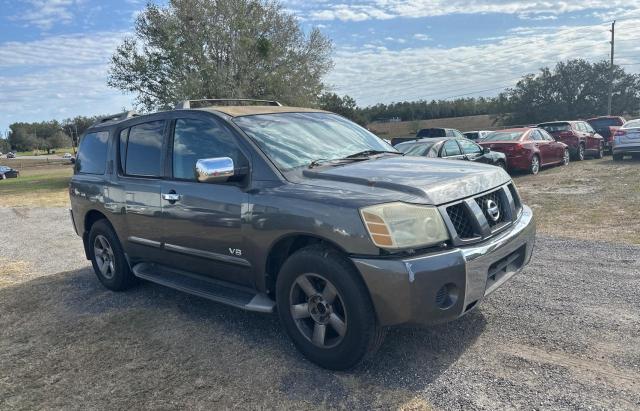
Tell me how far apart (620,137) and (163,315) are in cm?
1684

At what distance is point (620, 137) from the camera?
647 inches

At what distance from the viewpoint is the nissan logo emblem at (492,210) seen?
3514 millimetres

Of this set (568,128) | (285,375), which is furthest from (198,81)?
(285,375)

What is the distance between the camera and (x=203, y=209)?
13.0 feet

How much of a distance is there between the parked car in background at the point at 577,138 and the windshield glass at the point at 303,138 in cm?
1606

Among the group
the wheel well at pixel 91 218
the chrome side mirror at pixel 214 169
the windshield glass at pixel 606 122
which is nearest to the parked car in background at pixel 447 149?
the wheel well at pixel 91 218

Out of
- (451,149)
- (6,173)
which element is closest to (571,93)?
(451,149)

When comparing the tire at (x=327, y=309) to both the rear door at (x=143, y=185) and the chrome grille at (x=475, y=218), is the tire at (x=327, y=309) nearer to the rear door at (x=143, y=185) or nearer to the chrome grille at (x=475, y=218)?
the chrome grille at (x=475, y=218)

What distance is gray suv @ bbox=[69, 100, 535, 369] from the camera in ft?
9.90

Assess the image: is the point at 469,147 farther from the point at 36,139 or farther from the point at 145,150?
the point at 36,139

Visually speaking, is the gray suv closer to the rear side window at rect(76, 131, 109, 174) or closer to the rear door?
the rear door

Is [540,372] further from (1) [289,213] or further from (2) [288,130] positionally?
(2) [288,130]

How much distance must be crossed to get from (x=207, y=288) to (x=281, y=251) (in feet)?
2.92

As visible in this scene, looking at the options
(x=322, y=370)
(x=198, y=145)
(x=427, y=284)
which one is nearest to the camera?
(x=427, y=284)
